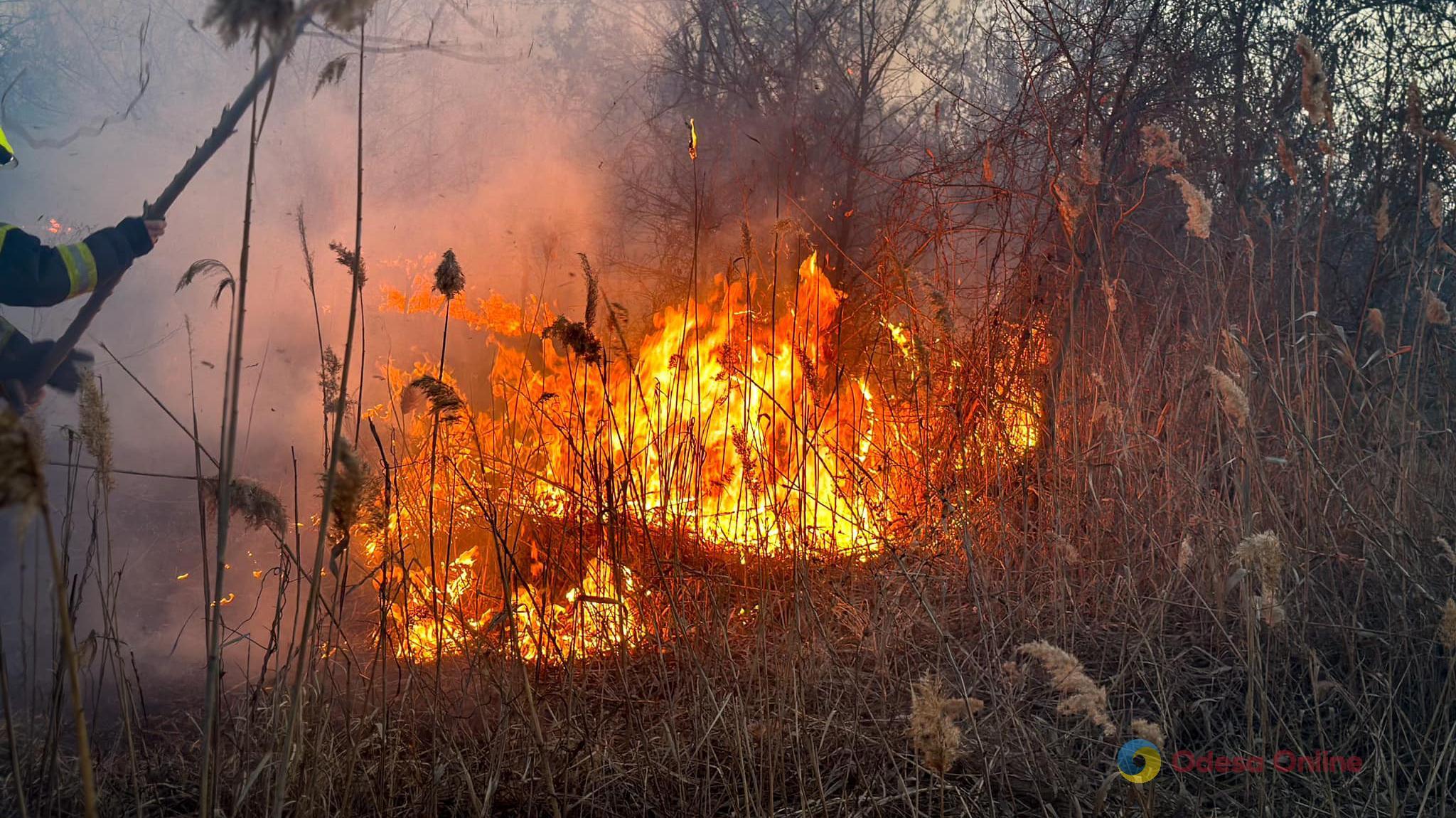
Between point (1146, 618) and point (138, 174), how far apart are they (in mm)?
6678

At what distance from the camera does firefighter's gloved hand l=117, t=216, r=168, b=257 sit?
141 inches

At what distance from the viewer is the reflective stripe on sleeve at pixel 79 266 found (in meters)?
3.41

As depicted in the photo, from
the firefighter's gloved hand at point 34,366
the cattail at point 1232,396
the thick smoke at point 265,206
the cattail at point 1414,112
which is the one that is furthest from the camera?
the thick smoke at point 265,206

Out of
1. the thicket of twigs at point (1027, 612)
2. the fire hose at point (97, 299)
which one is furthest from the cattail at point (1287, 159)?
the fire hose at point (97, 299)

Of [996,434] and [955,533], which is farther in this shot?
[955,533]

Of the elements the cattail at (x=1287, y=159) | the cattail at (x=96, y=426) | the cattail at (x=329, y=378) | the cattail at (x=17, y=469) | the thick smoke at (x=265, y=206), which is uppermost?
the thick smoke at (x=265, y=206)

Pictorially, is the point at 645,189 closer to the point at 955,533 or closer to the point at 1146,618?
the point at 955,533

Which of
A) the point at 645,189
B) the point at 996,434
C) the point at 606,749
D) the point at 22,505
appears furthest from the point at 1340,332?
the point at 645,189

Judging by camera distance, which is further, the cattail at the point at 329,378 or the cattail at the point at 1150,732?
the cattail at the point at 329,378

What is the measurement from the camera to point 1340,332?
88.6 inches

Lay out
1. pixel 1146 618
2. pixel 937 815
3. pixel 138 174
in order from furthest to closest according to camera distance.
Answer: pixel 138 174
pixel 1146 618
pixel 937 815

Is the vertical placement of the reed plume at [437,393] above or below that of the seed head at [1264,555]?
above

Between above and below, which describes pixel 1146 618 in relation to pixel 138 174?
below

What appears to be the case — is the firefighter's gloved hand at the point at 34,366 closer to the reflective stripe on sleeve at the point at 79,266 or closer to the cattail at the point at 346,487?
the reflective stripe on sleeve at the point at 79,266
